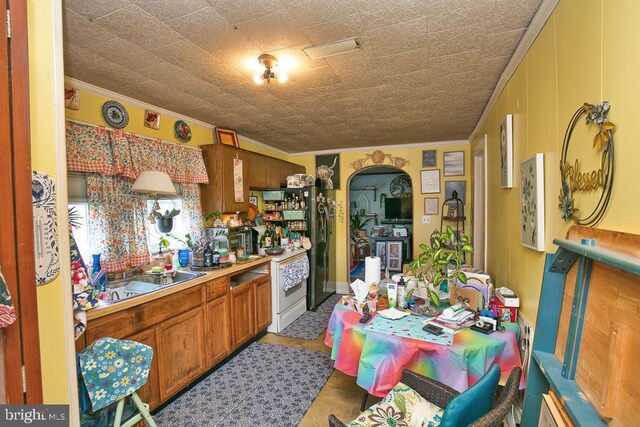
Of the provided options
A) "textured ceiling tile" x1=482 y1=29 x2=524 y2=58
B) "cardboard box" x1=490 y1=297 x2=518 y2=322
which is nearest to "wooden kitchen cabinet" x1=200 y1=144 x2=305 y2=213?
"textured ceiling tile" x1=482 y1=29 x2=524 y2=58

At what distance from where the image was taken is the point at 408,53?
1848 millimetres

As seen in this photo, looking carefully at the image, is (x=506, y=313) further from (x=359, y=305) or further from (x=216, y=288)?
(x=216, y=288)

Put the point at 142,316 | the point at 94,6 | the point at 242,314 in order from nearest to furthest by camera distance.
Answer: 1. the point at 94,6
2. the point at 142,316
3. the point at 242,314

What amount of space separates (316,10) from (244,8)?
0.37 metres

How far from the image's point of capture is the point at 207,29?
5.22ft

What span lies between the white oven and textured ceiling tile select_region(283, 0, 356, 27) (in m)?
2.58

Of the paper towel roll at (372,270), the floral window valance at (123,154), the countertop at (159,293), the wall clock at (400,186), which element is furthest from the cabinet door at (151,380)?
the wall clock at (400,186)

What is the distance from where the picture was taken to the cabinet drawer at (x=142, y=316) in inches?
68.2

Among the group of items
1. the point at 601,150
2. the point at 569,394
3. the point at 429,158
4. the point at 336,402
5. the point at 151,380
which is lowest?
the point at 336,402

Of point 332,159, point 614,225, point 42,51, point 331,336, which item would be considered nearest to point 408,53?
point 614,225

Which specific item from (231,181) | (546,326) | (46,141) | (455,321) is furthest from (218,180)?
(546,326)

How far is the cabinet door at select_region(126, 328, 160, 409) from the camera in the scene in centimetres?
197

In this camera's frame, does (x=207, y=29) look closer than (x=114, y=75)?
Yes

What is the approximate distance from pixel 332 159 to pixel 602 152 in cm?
417
